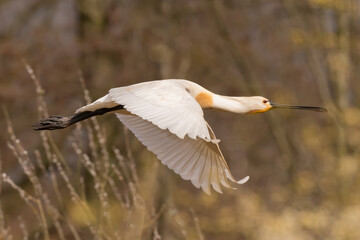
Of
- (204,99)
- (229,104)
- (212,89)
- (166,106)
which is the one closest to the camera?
(166,106)

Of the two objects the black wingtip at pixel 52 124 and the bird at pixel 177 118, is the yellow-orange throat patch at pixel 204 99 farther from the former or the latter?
the black wingtip at pixel 52 124

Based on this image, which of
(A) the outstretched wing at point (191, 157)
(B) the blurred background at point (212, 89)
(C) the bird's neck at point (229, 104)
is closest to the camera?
(A) the outstretched wing at point (191, 157)

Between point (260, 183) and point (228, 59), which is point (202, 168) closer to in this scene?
point (228, 59)

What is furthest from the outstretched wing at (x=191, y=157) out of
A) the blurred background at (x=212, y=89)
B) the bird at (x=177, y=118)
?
the blurred background at (x=212, y=89)

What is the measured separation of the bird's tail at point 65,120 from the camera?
304cm

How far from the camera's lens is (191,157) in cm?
317

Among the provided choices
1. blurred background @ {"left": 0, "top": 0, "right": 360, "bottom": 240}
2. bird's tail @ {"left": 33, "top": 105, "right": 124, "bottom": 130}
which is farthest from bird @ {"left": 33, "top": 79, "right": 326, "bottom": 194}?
blurred background @ {"left": 0, "top": 0, "right": 360, "bottom": 240}

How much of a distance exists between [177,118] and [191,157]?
0.71 metres

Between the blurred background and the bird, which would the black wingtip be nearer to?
the bird

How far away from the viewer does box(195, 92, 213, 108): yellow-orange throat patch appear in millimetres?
3100

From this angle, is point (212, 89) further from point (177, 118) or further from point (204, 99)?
point (177, 118)

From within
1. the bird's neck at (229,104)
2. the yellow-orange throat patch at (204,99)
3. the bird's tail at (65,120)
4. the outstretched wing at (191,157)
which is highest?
the bird's tail at (65,120)

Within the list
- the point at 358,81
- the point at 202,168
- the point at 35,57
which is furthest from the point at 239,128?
the point at 202,168

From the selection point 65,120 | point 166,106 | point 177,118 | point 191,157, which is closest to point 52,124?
point 65,120
